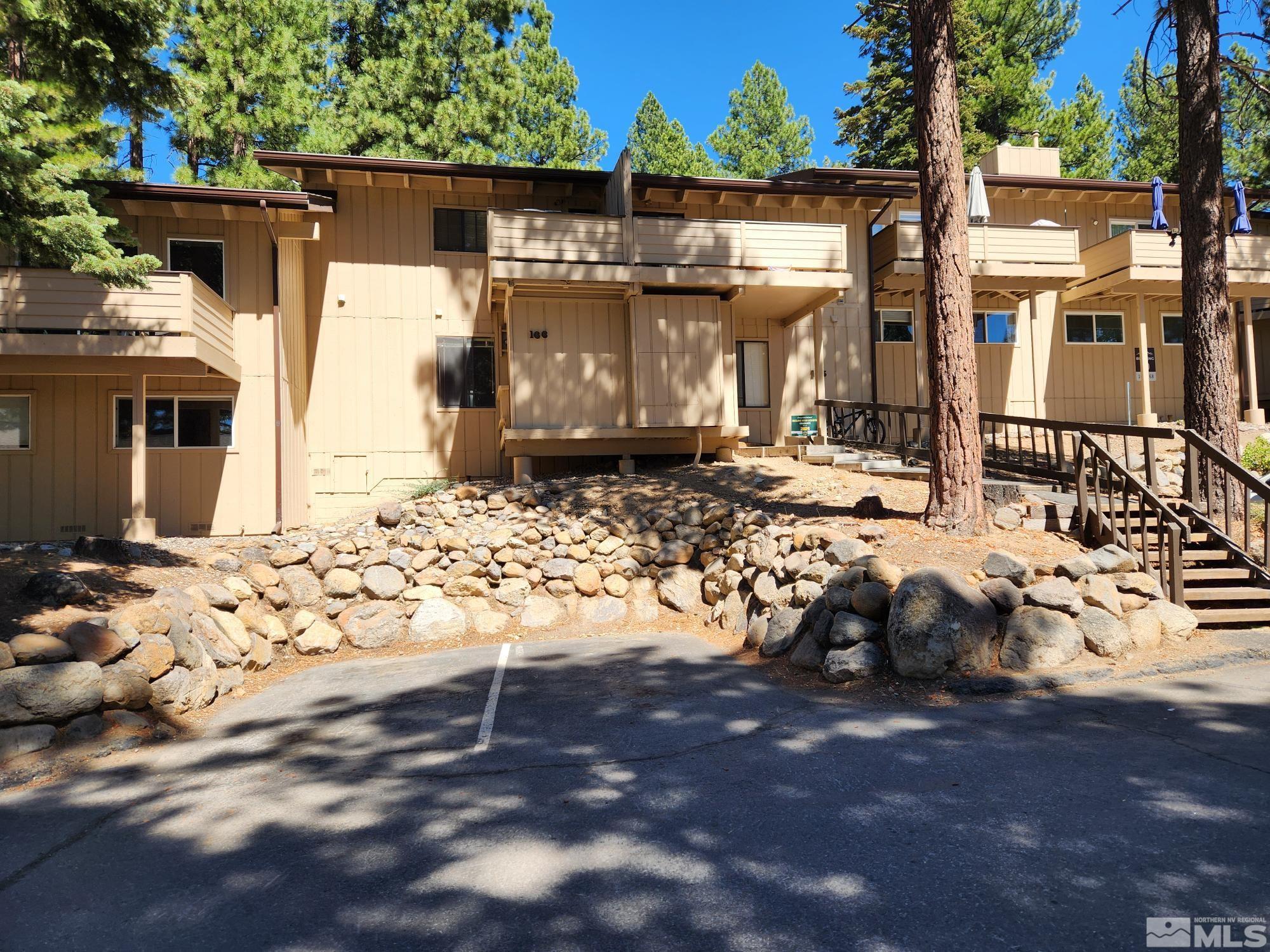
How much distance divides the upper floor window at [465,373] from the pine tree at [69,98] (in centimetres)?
804

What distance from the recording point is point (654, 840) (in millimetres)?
4082

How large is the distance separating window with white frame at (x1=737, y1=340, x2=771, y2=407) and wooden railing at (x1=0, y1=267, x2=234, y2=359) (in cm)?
1113

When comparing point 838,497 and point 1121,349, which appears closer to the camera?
point 838,497

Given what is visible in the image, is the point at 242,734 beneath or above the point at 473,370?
beneath

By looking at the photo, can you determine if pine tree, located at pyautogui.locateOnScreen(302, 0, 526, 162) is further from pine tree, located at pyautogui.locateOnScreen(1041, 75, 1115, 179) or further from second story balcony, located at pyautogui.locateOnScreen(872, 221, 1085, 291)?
pine tree, located at pyautogui.locateOnScreen(1041, 75, 1115, 179)

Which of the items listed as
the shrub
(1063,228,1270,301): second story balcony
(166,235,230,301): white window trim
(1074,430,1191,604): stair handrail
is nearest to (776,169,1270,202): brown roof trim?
(1063,228,1270,301): second story balcony

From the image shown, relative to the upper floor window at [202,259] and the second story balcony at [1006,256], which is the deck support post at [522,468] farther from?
the second story balcony at [1006,256]

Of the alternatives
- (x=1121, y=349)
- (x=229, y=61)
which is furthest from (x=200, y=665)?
(x=1121, y=349)

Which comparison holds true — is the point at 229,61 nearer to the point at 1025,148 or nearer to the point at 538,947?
the point at 1025,148

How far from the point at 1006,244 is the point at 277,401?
1620cm

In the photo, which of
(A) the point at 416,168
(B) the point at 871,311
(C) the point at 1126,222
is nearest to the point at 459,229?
(A) the point at 416,168

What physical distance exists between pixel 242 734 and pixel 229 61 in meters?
21.4

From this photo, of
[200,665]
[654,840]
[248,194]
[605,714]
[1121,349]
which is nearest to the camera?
[654,840]

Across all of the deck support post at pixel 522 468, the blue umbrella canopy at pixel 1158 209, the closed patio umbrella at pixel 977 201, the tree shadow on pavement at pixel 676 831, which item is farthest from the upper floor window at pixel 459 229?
the blue umbrella canopy at pixel 1158 209
